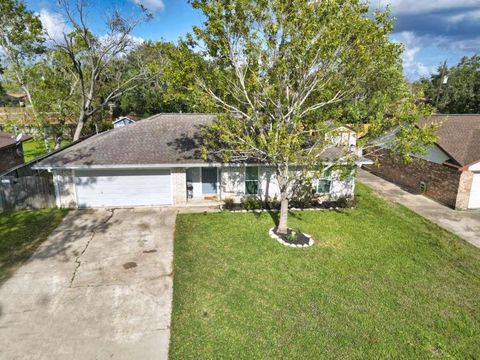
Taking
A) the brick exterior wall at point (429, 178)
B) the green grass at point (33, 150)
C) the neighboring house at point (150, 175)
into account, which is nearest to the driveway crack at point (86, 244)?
the neighboring house at point (150, 175)

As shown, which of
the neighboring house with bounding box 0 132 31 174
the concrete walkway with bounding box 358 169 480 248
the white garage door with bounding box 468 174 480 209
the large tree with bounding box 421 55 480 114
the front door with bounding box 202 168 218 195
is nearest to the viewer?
the concrete walkway with bounding box 358 169 480 248

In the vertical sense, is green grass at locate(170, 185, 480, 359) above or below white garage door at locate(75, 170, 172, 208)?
below

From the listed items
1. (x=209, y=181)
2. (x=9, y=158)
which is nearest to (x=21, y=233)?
(x=209, y=181)

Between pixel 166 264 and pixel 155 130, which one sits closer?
pixel 166 264

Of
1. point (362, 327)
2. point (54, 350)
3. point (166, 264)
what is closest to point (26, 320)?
point (54, 350)

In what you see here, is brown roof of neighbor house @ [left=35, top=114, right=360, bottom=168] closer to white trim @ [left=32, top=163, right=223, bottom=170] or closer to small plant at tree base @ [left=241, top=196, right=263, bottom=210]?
white trim @ [left=32, top=163, right=223, bottom=170]

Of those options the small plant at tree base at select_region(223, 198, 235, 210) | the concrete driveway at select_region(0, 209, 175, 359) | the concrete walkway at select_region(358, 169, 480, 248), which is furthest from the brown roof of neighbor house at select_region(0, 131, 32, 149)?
the concrete walkway at select_region(358, 169, 480, 248)

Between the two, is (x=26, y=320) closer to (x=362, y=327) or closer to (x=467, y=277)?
(x=362, y=327)
